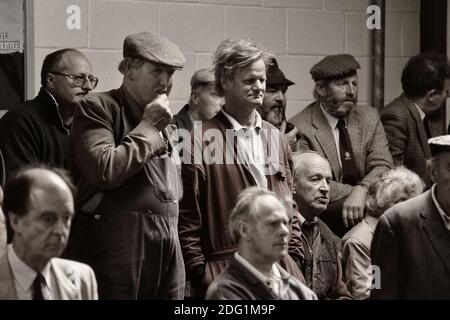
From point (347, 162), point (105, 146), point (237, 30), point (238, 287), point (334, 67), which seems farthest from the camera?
point (237, 30)

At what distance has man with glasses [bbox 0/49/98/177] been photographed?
4.43 m

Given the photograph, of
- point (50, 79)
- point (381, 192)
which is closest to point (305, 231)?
point (381, 192)

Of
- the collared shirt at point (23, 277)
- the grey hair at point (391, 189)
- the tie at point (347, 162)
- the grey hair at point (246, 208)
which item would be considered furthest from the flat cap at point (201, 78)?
the collared shirt at point (23, 277)

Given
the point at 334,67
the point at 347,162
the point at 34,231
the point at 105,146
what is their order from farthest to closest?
the point at 334,67 < the point at 347,162 < the point at 105,146 < the point at 34,231

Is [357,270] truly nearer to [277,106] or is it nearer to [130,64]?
[277,106]

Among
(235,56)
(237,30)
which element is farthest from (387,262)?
(237,30)

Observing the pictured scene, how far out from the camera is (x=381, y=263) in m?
4.17

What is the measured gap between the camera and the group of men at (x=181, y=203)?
3.41 m

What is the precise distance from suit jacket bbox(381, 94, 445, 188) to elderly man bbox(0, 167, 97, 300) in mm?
2457

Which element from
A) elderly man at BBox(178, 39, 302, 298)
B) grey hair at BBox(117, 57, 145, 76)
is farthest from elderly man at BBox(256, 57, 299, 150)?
grey hair at BBox(117, 57, 145, 76)

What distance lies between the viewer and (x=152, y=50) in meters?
4.07

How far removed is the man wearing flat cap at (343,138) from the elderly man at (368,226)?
0.63 ft

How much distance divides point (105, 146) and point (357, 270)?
4.57 feet

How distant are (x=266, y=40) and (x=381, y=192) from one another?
132 centimetres
